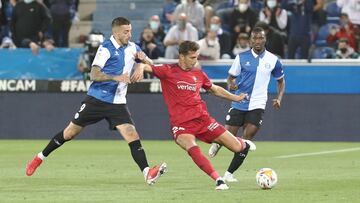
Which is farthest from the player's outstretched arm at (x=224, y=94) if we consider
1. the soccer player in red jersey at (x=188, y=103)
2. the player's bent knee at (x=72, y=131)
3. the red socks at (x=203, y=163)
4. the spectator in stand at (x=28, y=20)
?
the spectator in stand at (x=28, y=20)

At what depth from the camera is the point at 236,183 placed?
44.9ft

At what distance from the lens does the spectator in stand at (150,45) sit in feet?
80.5

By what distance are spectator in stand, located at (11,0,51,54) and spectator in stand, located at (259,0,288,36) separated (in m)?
5.13

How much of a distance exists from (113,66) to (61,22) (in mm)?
12570

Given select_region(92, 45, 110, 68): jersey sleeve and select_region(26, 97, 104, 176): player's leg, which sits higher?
select_region(92, 45, 110, 68): jersey sleeve

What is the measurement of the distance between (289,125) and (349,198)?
1262cm

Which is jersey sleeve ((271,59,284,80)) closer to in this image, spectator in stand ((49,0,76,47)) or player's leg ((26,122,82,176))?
player's leg ((26,122,82,176))

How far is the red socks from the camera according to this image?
12531mm

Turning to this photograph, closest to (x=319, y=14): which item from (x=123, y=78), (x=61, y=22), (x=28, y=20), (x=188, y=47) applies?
(x=61, y=22)

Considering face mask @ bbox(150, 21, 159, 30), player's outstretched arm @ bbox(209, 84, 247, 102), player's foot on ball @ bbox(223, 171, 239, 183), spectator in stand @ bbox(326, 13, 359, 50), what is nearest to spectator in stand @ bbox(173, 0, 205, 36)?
face mask @ bbox(150, 21, 159, 30)

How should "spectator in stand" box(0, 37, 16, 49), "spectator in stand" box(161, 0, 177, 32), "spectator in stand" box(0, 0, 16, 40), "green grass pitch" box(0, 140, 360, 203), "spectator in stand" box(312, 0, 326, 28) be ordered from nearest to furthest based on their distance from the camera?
"green grass pitch" box(0, 140, 360, 203) < "spectator in stand" box(0, 37, 16, 49) < "spectator in stand" box(312, 0, 326, 28) < "spectator in stand" box(0, 0, 16, 40) < "spectator in stand" box(161, 0, 177, 32)

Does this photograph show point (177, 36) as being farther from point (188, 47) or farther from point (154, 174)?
point (188, 47)

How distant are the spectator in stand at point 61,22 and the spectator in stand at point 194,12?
2.85m

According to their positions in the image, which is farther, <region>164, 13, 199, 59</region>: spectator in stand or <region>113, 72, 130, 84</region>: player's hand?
<region>164, 13, 199, 59</region>: spectator in stand
